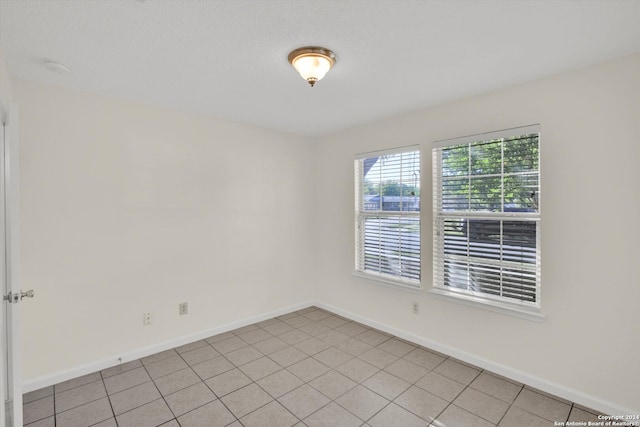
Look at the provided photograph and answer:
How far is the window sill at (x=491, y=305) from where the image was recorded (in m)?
2.45

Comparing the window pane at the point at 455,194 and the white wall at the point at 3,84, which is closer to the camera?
the white wall at the point at 3,84

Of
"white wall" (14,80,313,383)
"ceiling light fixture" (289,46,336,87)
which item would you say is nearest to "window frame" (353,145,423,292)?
"white wall" (14,80,313,383)

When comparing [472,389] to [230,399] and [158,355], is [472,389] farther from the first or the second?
[158,355]

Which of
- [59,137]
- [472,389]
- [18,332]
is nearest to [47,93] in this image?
[59,137]

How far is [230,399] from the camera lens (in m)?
2.34

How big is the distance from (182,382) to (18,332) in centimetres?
122

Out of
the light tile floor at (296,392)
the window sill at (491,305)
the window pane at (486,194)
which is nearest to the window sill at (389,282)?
the window sill at (491,305)

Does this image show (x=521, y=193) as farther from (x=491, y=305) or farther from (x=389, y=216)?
(x=389, y=216)

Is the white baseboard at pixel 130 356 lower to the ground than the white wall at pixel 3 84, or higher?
lower

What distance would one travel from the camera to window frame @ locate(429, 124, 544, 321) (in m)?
2.45

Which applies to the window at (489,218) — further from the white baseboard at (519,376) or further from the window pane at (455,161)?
the white baseboard at (519,376)

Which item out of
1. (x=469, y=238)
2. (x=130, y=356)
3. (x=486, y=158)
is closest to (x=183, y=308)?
(x=130, y=356)

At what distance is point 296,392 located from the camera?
243cm

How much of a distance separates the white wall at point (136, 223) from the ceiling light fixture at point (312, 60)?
1.72 meters
